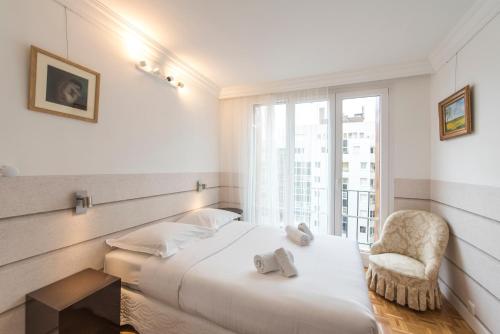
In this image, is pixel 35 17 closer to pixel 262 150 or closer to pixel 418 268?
pixel 262 150

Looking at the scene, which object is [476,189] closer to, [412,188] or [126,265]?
[412,188]

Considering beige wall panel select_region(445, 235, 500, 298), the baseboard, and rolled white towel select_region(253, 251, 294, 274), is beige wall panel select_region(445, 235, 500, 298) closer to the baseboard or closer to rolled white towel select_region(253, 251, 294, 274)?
the baseboard

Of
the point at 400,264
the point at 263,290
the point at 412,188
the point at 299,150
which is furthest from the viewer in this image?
the point at 299,150

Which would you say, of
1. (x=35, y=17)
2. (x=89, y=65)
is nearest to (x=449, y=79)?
(x=89, y=65)

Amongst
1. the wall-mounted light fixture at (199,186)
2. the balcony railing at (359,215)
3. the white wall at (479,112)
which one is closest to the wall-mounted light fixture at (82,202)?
the wall-mounted light fixture at (199,186)

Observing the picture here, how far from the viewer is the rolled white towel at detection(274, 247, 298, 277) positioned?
151 cm

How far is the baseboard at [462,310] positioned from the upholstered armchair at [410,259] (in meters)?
0.19

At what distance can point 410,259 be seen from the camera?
7.56 feet

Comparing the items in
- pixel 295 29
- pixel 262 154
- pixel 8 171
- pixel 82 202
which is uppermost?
pixel 295 29

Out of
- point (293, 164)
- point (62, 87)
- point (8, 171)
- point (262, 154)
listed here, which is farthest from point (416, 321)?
point (62, 87)

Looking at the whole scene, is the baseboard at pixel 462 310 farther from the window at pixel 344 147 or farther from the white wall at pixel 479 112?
the window at pixel 344 147

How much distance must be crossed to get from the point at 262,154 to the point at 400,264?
2.25 metres

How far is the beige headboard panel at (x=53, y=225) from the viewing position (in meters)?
1.29

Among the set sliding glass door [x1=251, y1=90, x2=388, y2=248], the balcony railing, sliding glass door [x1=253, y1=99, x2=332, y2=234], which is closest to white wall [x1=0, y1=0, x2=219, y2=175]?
sliding glass door [x1=253, y1=99, x2=332, y2=234]
